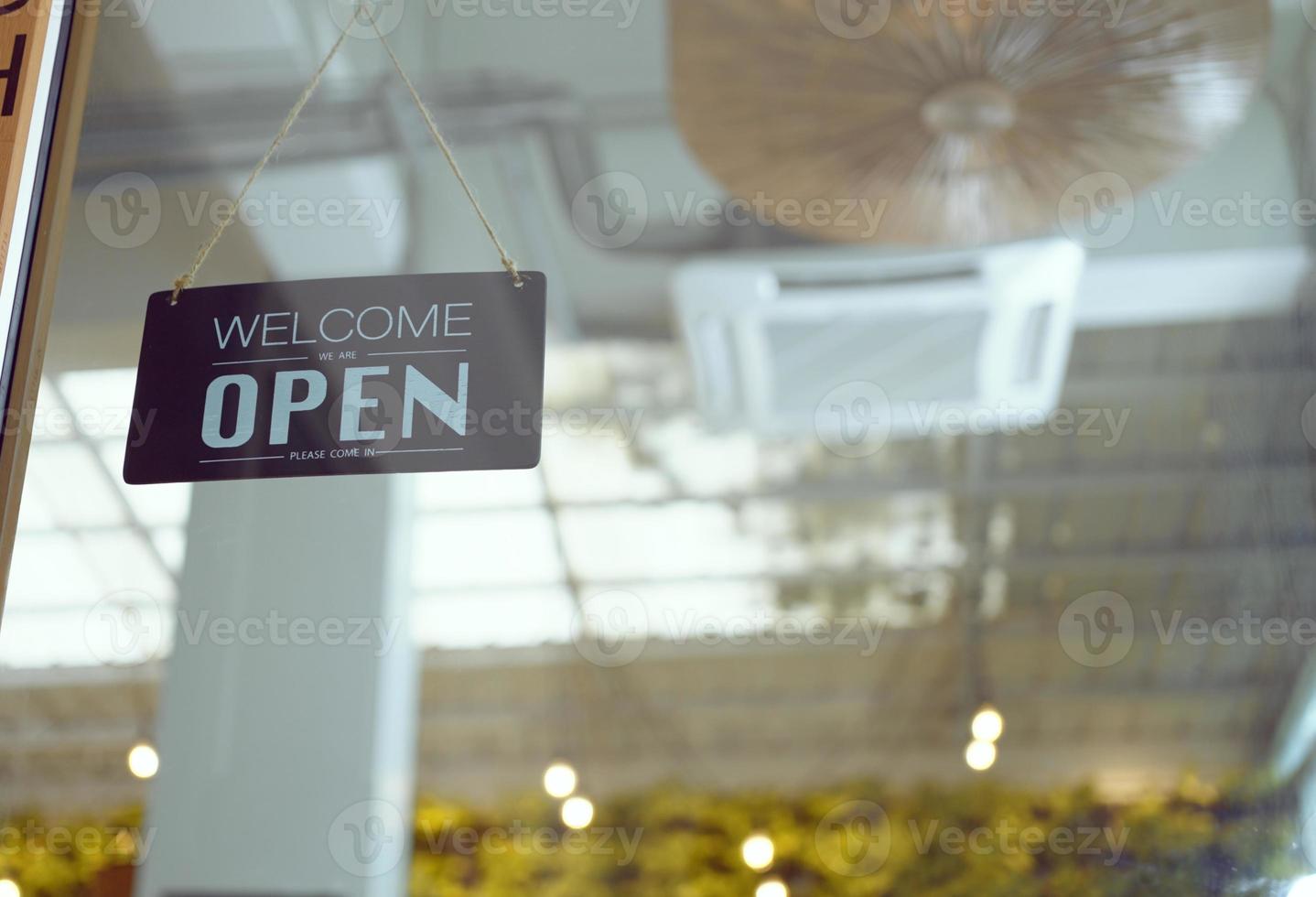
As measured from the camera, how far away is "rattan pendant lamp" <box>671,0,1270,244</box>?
2.38 meters

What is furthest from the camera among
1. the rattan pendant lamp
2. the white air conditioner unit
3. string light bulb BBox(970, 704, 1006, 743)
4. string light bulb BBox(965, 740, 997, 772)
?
string light bulb BBox(970, 704, 1006, 743)

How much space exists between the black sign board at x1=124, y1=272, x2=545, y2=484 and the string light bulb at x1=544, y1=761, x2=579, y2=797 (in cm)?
364

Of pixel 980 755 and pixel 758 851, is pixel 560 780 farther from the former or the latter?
pixel 980 755

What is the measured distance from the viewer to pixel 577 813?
435 centimetres

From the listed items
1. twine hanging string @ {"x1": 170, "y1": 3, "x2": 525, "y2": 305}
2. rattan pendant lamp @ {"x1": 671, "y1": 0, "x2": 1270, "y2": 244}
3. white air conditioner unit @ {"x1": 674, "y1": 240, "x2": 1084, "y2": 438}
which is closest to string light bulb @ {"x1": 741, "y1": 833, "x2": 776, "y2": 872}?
white air conditioner unit @ {"x1": 674, "y1": 240, "x2": 1084, "y2": 438}

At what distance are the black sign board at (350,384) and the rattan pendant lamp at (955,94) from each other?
61.9 inches

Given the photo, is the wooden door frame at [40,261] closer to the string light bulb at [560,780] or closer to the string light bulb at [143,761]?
the string light bulb at [143,761]

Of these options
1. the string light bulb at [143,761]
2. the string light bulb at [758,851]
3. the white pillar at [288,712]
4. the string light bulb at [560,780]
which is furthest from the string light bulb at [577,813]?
the string light bulb at [143,761]

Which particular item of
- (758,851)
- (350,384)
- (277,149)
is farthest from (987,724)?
(350,384)

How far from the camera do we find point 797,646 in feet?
16.6

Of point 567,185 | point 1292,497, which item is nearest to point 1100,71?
point 567,185

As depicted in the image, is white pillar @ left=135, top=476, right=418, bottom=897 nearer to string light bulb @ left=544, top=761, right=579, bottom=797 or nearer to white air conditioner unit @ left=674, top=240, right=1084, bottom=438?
white air conditioner unit @ left=674, top=240, right=1084, bottom=438

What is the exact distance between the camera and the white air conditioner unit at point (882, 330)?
3.04 m

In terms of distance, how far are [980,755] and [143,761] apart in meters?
3.48
